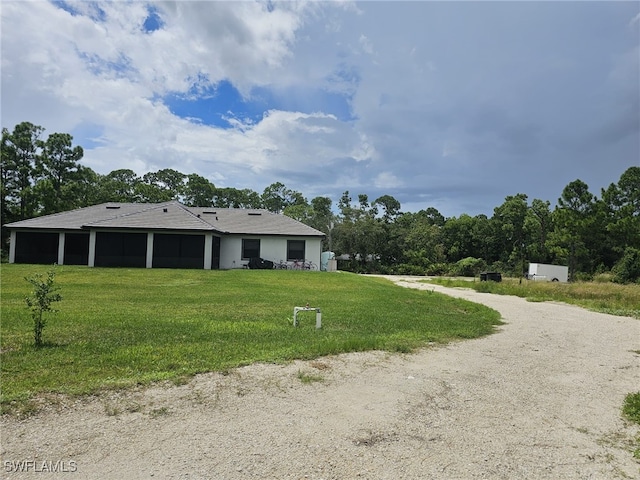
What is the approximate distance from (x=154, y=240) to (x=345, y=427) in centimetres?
2361

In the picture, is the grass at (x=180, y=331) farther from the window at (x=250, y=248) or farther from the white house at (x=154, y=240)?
the window at (x=250, y=248)

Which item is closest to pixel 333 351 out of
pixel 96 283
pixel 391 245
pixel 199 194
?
pixel 96 283

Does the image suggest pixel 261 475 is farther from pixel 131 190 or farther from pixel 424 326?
pixel 131 190

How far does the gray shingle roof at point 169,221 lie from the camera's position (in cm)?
2453

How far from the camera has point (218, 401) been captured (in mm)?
4164

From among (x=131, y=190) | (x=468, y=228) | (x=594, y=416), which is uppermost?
(x=131, y=190)

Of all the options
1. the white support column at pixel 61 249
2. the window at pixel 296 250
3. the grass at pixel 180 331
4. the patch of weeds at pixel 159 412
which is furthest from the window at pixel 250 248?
the patch of weeds at pixel 159 412

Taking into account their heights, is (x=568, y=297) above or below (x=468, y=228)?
below

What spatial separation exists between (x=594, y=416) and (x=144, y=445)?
433 centimetres

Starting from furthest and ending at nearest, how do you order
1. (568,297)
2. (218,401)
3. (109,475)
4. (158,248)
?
(158,248)
(568,297)
(218,401)
(109,475)

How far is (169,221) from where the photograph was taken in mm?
25094

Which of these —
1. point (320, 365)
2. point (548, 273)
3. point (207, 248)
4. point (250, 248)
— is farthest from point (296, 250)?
point (320, 365)

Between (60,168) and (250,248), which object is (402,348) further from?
(60,168)

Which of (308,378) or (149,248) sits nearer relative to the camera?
(308,378)
